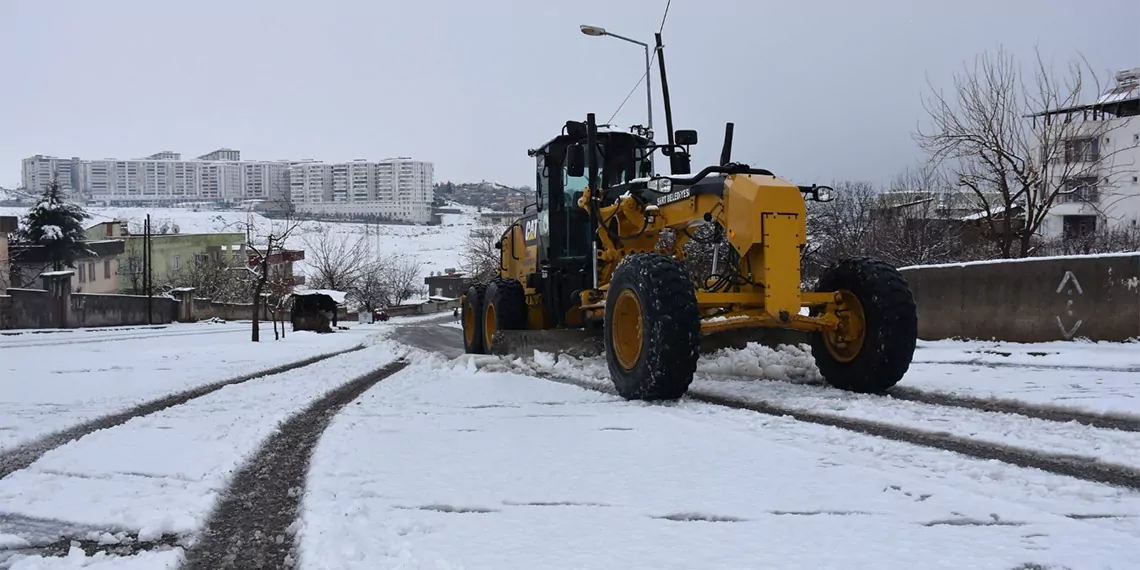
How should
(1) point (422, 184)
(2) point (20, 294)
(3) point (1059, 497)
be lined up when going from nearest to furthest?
1. (3) point (1059, 497)
2. (2) point (20, 294)
3. (1) point (422, 184)

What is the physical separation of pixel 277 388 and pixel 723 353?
4619 mm

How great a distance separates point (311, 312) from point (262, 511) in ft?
103

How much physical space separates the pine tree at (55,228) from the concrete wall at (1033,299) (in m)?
52.7

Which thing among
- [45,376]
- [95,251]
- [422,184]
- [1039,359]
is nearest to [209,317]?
[95,251]

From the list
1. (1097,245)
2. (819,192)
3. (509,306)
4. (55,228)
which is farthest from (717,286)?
(55,228)

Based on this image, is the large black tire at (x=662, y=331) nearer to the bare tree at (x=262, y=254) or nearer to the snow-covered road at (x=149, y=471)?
the snow-covered road at (x=149, y=471)

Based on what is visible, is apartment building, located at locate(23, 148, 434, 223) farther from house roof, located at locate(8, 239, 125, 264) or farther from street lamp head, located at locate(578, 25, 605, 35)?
street lamp head, located at locate(578, 25, 605, 35)

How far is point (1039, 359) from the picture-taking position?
9.00 metres

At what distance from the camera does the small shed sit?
111 feet

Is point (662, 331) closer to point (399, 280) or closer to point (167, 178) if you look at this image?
point (399, 280)

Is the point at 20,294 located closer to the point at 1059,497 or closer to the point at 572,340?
the point at 572,340

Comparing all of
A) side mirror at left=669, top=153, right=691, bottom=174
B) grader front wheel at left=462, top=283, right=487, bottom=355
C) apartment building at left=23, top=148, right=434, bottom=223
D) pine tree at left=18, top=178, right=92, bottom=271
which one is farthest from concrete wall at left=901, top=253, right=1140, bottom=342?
apartment building at left=23, top=148, right=434, bottom=223

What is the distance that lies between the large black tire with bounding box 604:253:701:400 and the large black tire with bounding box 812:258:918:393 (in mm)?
1464

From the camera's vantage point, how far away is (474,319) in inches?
523
